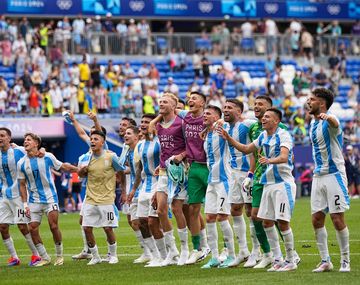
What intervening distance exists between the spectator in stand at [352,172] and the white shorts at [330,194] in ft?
74.8

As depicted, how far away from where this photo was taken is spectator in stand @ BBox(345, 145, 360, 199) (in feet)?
128

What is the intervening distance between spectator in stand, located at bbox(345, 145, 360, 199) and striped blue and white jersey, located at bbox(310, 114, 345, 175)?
22.8m

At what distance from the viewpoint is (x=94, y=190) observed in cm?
1880

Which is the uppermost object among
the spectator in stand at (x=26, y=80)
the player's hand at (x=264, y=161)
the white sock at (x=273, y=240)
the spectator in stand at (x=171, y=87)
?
the player's hand at (x=264, y=161)

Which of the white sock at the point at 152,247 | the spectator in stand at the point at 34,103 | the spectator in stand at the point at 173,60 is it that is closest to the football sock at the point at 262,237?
the white sock at the point at 152,247

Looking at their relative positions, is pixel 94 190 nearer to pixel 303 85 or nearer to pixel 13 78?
pixel 13 78

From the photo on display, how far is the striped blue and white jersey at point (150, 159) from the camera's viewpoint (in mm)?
18641

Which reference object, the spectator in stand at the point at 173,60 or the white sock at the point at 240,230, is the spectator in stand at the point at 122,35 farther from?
the white sock at the point at 240,230

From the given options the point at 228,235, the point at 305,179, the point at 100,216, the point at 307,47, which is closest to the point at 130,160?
the point at 100,216

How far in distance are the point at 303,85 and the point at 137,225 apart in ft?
93.1

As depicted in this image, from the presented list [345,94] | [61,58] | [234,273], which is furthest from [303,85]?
[234,273]

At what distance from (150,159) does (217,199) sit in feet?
5.49

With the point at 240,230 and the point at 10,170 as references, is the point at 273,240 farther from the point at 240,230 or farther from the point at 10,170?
the point at 10,170

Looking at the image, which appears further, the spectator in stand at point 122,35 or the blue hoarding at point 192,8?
the blue hoarding at point 192,8
